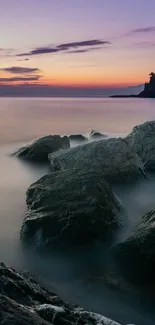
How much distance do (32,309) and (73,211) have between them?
3614 millimetres

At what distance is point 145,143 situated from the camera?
16594 millimetres

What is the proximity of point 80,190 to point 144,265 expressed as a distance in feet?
8.41

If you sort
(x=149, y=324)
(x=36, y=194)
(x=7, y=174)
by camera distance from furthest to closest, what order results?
(x=7, y=174) < (x=36, y=194) < (x=149, y=324)

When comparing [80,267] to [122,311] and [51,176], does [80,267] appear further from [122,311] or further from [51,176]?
[51,176]

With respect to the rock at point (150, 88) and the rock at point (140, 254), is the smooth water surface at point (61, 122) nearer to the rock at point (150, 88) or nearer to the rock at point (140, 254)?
the rock at point (140, 254)

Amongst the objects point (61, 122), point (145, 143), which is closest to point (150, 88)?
point (61, 122)

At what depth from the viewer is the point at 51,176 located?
33.8 ft

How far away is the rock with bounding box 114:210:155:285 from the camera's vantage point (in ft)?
22.4

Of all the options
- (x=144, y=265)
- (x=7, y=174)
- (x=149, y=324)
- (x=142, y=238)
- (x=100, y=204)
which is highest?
(x=7, y=174)

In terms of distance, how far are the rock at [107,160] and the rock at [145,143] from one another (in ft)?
5.38

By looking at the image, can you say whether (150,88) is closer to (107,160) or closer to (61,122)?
(61,122)

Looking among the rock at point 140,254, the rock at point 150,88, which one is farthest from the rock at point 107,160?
the rock at point 150,88

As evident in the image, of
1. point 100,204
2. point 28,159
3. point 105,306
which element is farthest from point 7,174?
point 105,306

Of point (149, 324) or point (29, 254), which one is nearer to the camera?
point (149, 324)
